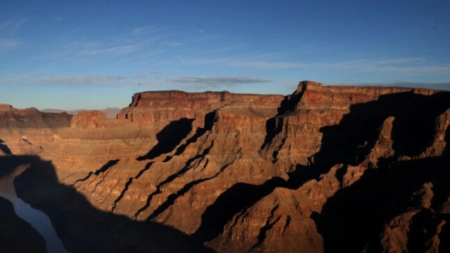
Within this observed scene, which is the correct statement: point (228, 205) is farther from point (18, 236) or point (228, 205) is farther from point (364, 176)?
point (18, 236)

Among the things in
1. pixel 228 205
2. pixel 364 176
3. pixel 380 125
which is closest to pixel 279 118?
pixel 380 125

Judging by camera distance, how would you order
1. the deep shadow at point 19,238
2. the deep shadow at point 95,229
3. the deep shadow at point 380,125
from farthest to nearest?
the deep shadow at point 380,125
the deep shadow at point 19,238
the deep shadow at point 95,229

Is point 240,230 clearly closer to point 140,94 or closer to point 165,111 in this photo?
point 165,111

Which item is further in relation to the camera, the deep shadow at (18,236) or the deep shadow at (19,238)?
the deep shadow at (18,236)

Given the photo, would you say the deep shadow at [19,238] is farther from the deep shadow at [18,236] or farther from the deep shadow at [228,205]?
the deep shadow at [228,205]

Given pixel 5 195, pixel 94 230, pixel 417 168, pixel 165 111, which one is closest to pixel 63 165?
pixel 5 195

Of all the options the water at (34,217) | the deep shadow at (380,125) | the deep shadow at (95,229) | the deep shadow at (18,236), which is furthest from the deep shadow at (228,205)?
the deep shadow at (18,236)
